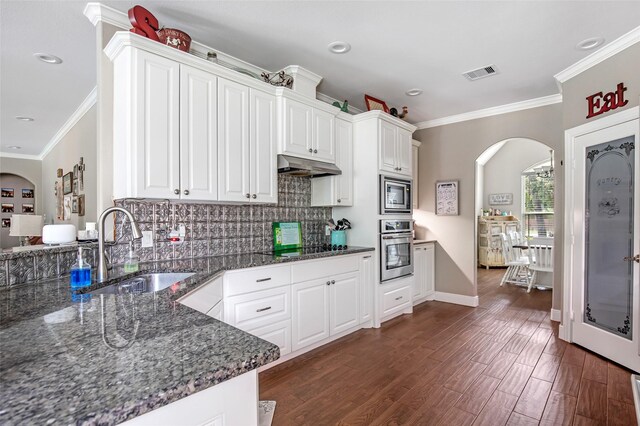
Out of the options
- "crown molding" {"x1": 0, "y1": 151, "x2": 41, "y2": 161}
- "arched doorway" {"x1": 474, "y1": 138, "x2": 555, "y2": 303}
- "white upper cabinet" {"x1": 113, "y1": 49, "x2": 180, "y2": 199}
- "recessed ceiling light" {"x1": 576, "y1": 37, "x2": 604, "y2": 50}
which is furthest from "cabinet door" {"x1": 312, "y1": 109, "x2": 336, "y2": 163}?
"crown molding" {"x1": 0, "y1": 151, "x2": 41, "y2": 161}

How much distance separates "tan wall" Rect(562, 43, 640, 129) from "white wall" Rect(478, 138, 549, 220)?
202 inches

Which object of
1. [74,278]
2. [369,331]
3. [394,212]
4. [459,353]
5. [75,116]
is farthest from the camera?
[75,116]

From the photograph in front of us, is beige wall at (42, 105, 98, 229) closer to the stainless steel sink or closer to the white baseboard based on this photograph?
the stainless steel sink

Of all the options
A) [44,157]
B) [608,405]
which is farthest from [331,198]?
[44,157]

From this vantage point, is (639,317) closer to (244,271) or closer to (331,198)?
(331,198)

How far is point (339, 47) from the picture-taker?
9.35ft

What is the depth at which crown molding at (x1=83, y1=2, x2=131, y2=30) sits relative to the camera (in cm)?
223

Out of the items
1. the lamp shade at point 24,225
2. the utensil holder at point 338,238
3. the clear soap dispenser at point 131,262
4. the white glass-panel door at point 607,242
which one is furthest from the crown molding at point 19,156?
the white glass-panel door at point 607,242

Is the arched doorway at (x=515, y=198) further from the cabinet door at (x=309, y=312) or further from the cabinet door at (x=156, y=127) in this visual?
the cabinet door at (x=156, y=127)

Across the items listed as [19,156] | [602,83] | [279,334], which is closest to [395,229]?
[279,334]

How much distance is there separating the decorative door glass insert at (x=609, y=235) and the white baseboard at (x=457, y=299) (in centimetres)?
155

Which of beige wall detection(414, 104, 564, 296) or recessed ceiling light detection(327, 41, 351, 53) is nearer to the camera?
recessed ceiling light detection(327, 41, 351, 53)

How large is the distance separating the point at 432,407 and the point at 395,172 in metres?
2.51

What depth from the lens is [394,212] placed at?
3.93 metres
